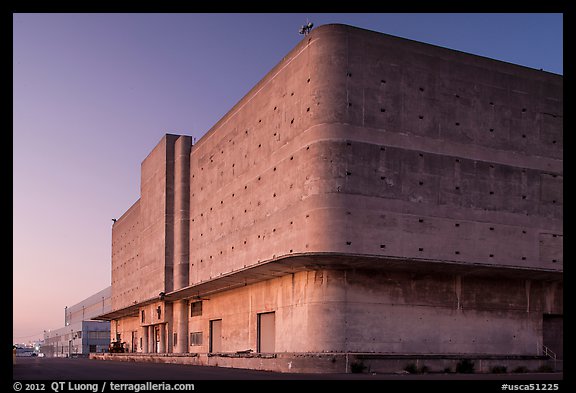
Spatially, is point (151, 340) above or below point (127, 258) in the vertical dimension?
below

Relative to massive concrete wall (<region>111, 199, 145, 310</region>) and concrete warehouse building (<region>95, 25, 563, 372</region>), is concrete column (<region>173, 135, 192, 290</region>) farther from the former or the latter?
concrete warehouse building (<region>95, 25, 563, 372</region>)

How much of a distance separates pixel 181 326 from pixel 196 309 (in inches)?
109

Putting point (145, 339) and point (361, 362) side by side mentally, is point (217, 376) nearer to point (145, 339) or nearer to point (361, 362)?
point (361, 362)

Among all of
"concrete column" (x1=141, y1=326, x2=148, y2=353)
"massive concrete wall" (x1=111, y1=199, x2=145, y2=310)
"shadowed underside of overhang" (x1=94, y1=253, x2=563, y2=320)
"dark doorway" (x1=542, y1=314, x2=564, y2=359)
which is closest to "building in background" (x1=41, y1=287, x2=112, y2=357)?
"massive concrete wall" (x1=111, y1=199, x2=145, y2=310)

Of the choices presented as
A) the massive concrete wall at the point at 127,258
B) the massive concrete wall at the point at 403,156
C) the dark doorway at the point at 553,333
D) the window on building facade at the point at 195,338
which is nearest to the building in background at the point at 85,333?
the massive concrete wall at the point at 127,258

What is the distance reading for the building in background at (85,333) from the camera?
121000mm

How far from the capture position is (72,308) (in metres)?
182

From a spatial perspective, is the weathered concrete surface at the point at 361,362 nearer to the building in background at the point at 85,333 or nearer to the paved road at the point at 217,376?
the paved road at the point at 217,376

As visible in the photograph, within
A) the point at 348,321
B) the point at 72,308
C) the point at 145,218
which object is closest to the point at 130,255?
the point at 145,218

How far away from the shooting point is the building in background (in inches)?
4764

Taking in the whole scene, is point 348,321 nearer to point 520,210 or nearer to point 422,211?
point 422,211

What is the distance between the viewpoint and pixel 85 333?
401 feet

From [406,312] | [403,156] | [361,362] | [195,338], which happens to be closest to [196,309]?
[195,338]

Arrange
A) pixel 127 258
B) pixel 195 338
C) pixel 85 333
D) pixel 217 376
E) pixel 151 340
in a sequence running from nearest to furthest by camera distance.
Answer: pixel 217 376
pixel 195 338
pixel 151 340
pixel 127 258
pixel 85 333
